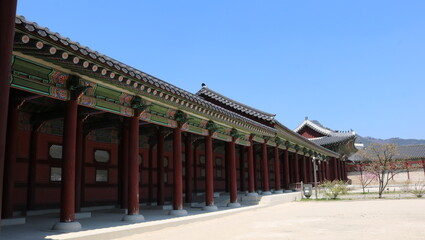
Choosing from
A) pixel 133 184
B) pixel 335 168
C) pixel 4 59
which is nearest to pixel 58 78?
pixel 133 184

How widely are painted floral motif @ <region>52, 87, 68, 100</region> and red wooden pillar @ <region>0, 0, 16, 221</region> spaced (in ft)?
18.0

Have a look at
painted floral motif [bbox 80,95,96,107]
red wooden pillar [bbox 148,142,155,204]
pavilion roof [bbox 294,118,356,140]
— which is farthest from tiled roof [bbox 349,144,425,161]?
painted floral motif [bbox 80,95,96,107]

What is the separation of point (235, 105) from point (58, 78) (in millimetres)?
→ 16783

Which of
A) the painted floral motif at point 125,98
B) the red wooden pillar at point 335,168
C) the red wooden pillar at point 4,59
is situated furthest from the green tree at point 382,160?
the red wooden pillar at point 4,59

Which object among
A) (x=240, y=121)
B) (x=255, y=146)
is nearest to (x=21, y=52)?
(x=240, y=121)

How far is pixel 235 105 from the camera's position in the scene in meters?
25.5

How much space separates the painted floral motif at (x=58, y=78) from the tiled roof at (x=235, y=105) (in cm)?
1612

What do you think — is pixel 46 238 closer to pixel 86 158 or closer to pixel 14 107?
pixel 14 107

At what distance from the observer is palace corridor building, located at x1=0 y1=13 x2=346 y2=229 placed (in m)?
8.98

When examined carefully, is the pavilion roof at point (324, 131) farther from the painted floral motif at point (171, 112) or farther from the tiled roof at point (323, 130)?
the painted floral motif at point (171, 112)

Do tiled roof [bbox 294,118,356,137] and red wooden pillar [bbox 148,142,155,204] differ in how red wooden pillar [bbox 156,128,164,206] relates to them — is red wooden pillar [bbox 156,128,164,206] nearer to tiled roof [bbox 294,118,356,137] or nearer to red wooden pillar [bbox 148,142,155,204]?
red wooden pillar [bbox 148,142,155,204]

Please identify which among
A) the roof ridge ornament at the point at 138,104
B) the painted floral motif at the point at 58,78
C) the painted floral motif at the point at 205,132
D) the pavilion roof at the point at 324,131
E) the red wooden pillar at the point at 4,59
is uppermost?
the pavilion roof at the point at 324,131

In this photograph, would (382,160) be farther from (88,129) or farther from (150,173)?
(88,129)

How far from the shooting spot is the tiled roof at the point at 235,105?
2424cm
